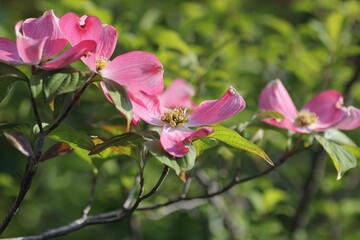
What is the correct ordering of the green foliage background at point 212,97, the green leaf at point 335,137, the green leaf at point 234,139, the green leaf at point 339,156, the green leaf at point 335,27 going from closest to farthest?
the green leaf at point 234,139 < the green leaf at point 339,156 < the green leaf at point 335,137 < the green foliage background at point 212,97 < the green leaf at point 335,27

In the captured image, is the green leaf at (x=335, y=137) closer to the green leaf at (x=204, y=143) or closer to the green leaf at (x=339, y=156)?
the green leaf at (x=339, y=156)

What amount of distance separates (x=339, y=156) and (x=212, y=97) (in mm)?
572

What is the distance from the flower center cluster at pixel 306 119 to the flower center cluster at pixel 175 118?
28 cm

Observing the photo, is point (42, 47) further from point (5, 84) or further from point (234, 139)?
point (234, 139)

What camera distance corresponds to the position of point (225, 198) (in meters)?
2.10

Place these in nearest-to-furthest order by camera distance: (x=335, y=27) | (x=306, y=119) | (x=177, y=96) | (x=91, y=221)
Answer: (x=91, y=221)
(x=306, y=119)
(x=177, y=96)
(x=335, y=27)

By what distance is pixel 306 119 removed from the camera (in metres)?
1.12

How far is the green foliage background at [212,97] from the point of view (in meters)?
1.63


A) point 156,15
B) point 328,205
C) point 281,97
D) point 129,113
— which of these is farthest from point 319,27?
point 129,113

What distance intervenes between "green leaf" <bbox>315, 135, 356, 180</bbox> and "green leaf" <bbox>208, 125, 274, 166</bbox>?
187 mm

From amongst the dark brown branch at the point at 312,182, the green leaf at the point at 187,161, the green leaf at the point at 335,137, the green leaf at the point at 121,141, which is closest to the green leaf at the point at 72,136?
the green leaf at the point at 121,141

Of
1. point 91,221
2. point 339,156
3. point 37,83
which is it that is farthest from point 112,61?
point 339,156

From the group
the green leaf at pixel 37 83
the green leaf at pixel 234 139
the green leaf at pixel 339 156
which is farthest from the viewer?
the green leaf at pixel 339 156

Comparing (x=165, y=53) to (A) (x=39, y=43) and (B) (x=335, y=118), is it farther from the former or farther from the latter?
(A) (x=39, y=43)
